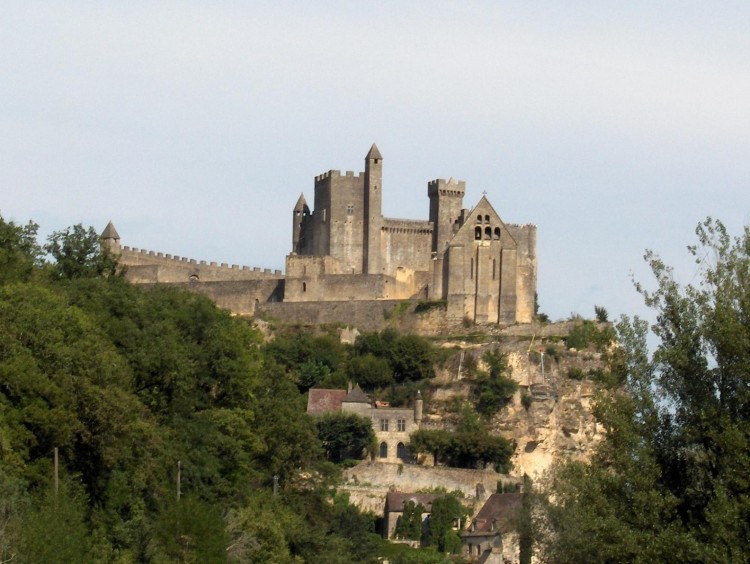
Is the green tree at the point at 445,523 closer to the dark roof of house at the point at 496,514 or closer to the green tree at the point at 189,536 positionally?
the dark roof of house at the point at 496,514

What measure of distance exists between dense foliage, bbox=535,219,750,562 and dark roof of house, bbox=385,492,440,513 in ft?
169

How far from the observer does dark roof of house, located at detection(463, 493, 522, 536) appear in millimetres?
75938

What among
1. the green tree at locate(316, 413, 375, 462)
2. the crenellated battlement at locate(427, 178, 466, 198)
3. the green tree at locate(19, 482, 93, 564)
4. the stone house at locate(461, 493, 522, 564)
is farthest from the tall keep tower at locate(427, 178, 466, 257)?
the green tree at locate(19, 482, 93, 564)

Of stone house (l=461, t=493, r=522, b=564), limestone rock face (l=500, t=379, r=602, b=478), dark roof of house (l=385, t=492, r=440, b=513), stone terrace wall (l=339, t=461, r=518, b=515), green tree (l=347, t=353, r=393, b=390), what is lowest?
stone house (l=461, t=493, r=522, b=564)

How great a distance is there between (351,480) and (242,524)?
106ft

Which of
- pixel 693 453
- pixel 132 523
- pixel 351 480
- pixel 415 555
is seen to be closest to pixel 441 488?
pixel 351 480

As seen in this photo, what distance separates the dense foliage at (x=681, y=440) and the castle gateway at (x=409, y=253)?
66.0m

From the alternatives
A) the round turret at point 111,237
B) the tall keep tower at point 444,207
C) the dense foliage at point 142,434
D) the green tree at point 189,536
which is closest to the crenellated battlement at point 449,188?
the tall keep tower at point 444,207

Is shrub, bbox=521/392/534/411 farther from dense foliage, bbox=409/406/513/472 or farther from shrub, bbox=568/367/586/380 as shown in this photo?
dense foliage, bbox=409/406/513/472

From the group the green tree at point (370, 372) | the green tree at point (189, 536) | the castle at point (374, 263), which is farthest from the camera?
the castle at point (374, 263)

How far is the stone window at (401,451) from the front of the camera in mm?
86750

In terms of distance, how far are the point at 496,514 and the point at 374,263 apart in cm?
2986

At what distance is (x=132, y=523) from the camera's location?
147 ft

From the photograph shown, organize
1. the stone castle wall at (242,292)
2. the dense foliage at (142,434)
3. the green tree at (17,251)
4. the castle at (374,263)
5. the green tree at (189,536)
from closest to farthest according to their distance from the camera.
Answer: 1. the dense foliage at (142,434)
2. the green tree at (189,536)
3. the green tree at (17,251)
4. the castle at (374,263)
5. the stone castle wall at (242,292)
